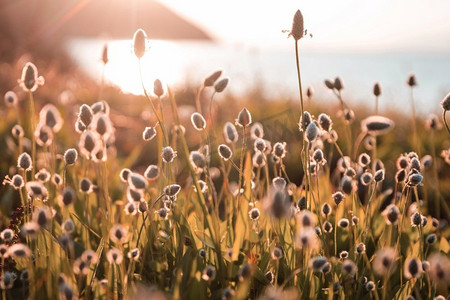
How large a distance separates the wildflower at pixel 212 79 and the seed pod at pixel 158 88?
175 millimetres

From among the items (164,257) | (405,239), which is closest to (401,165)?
(405,239)

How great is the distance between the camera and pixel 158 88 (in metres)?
1.83

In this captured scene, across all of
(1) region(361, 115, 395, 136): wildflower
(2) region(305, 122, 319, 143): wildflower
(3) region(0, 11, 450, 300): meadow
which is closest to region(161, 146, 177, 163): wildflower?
(3) region(0, 11, 450, 300): meadow

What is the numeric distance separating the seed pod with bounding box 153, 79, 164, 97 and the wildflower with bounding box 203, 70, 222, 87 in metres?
0.18

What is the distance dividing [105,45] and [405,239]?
1613 mm

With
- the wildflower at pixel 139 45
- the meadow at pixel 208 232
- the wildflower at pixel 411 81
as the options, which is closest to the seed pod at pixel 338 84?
the meadow at pixel 208 232

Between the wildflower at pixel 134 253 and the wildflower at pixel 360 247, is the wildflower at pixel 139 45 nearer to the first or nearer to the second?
the wildflower at pixel 134 253

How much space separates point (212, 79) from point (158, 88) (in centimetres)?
22

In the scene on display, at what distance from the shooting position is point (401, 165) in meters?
2.11

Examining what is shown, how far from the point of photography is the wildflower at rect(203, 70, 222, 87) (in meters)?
1.93

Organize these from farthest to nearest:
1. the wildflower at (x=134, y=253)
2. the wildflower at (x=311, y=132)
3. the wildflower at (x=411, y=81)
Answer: the wildflower at (x=411, y=81) < the wildflower at (x=311, y=132) < the wildflower at (x=134, y=253)

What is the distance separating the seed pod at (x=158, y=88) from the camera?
1827mm

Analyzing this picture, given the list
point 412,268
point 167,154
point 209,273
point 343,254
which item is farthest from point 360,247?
point 167,154

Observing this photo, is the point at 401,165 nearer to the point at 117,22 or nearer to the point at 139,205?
the point at 139,205
